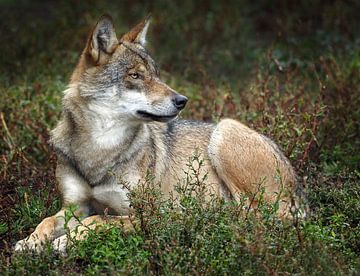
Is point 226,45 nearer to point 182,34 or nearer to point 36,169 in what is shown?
point 182,34

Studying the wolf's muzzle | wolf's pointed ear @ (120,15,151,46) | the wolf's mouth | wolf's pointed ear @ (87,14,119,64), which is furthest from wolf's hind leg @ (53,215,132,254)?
wolf's pointed ear @ (120,15,151,46)

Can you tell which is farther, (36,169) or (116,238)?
(36,169)

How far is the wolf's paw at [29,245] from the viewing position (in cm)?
553

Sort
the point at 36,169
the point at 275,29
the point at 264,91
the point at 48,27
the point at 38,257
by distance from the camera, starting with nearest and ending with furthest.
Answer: the point at 38,257 → the point at 36,169 → the point at 264,91 → the point at 48,27 → the point at 275,29

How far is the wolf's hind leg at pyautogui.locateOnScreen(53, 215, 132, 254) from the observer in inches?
225

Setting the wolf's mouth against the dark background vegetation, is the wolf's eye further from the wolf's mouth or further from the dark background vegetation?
the dark background vegetation

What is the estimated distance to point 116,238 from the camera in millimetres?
5785

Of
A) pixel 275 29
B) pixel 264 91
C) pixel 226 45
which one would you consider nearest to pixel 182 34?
pixel 226 45

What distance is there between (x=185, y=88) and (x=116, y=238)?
177 inches

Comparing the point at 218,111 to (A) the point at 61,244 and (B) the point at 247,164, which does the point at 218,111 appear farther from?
(A) the point at 61,244

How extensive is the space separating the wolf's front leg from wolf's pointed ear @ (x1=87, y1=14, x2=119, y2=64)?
142 centimetres

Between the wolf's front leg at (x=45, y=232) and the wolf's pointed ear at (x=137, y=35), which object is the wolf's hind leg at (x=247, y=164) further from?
the wolf's front leg at (x=45, y=232)

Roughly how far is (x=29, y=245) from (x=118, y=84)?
1.64 meters

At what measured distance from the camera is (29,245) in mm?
5820
